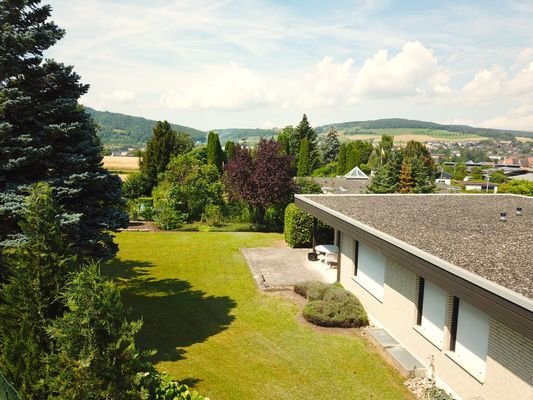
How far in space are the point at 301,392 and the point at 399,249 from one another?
14.7 feet

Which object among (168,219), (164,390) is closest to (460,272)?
(164,390)

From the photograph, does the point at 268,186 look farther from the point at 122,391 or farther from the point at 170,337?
the point at 122,391

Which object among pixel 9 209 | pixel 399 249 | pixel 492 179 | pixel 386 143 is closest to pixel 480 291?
pixel 399 249

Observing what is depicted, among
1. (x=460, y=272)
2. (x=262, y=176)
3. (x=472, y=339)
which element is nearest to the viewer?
(x=460, y=272)

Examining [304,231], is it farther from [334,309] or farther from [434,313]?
[434,313]

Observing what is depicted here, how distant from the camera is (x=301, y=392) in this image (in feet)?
33.4

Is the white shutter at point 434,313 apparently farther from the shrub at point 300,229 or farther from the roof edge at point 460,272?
the shrub at point 300,229

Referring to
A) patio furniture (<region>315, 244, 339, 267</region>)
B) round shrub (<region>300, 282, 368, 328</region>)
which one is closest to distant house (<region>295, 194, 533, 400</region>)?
round shrub (<region>300, 282, 368, 328</region>)

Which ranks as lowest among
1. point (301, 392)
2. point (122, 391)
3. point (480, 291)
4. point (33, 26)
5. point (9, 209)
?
point (301, 392)

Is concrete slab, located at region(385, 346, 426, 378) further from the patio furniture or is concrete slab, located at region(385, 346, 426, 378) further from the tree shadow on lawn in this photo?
the patio furniture

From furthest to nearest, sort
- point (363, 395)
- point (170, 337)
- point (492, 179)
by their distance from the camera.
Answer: point (492, 179), point (170, 337), point (363, 395)

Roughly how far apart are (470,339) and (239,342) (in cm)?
652

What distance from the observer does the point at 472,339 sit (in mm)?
9656

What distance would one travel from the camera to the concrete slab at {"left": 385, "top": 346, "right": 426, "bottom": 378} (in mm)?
10797
